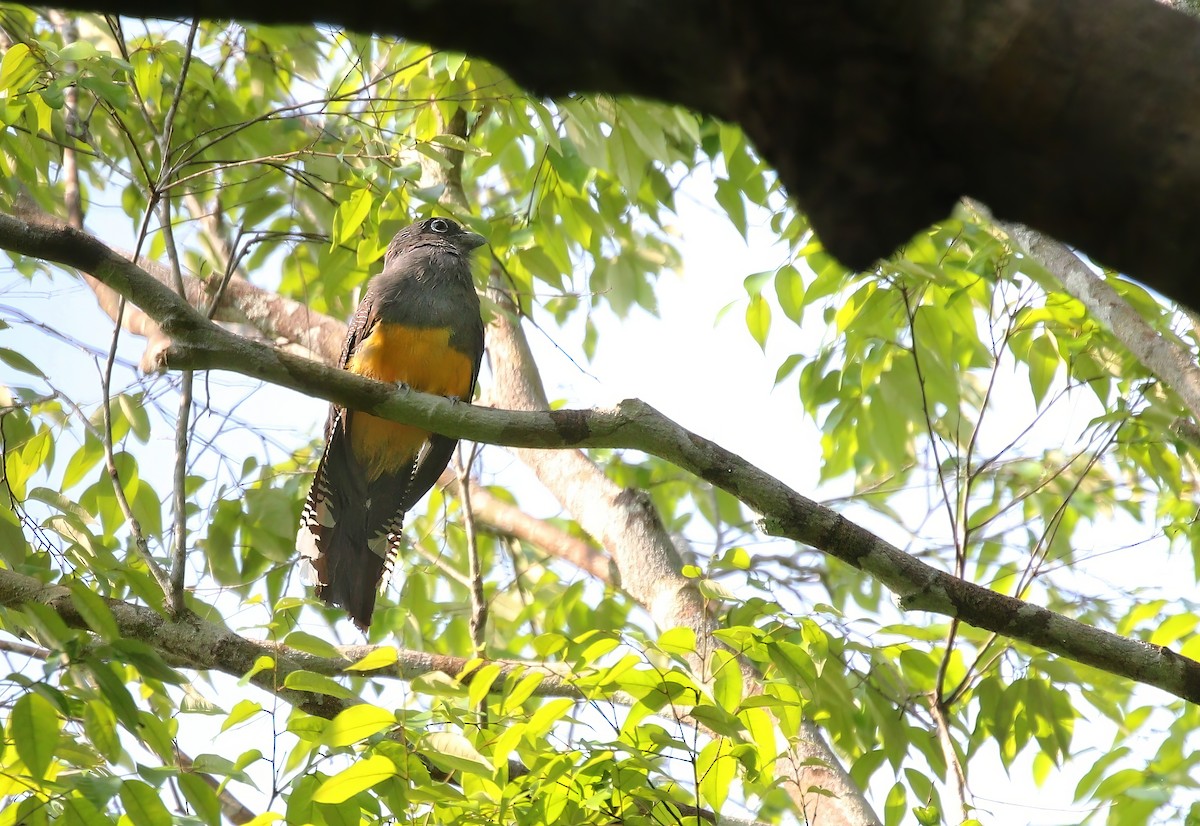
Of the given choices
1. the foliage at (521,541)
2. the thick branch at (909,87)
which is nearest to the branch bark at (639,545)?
the foliage at (521,541)

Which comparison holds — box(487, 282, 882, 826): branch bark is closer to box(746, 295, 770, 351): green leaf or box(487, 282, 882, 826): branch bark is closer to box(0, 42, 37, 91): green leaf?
box(746, 295, 770, 351): green leaf

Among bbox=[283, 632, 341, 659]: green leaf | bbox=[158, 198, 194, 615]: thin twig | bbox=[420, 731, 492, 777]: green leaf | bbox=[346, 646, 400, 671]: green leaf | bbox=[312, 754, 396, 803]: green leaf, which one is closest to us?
bbox=[312, 754, 396, 803]: green leaf

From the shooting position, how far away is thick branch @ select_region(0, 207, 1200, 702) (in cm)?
273

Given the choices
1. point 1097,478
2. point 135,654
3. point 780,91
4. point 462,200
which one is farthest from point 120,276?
point 1097,478

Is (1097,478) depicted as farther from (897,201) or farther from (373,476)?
(897,201)

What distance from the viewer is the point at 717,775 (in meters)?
2.52

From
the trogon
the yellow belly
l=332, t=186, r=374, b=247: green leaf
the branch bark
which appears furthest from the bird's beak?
l=332, t=186, r=374, b=247: green leaf

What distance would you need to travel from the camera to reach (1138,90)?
2.59 feet

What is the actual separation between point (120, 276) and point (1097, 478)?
18.2 feet

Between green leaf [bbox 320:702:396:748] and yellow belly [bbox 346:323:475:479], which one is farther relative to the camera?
yellow belly [bbox 346:323:475:479]

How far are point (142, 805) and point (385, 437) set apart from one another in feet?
10.3

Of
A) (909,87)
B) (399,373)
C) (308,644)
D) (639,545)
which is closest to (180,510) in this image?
(308,644)

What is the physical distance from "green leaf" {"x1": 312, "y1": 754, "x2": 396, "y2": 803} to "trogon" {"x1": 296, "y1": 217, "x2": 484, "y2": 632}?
2247 millimetres

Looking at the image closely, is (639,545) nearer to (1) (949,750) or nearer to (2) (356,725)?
(1) (949,750)
